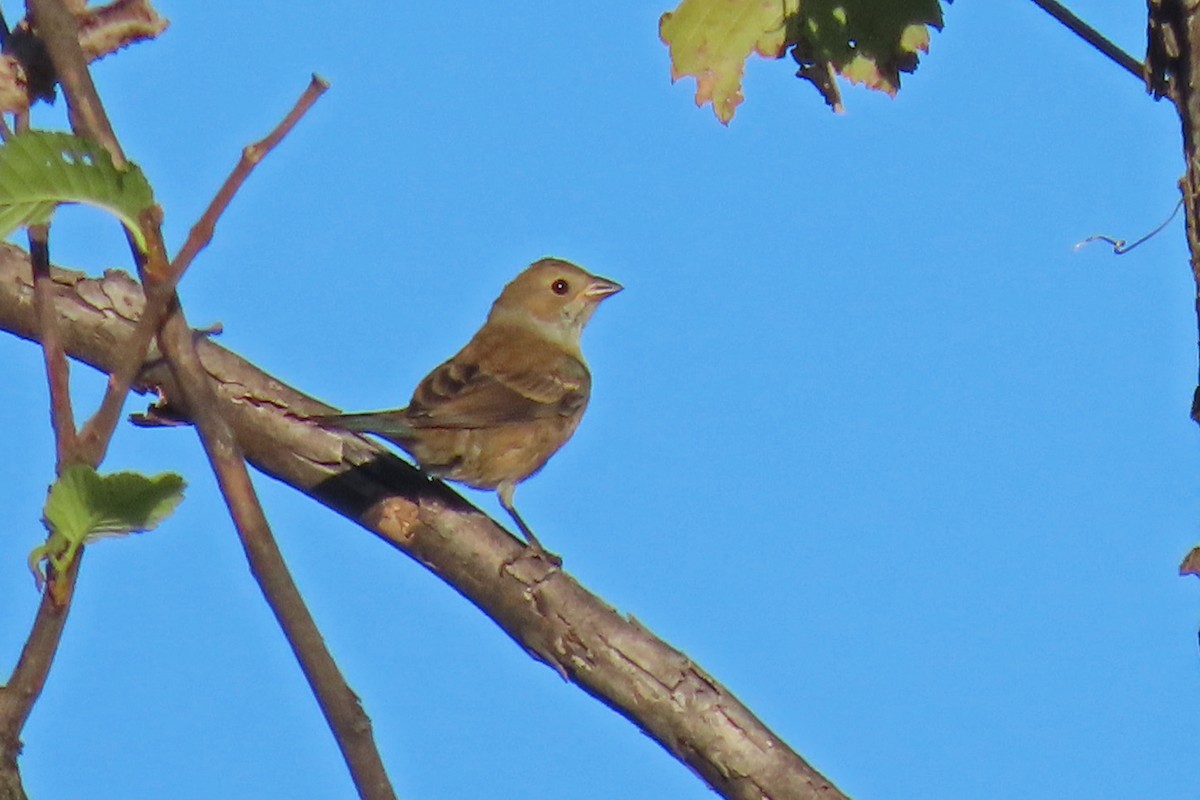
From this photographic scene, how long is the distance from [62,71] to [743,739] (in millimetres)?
2885

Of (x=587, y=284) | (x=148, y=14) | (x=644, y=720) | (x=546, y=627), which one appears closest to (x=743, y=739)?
(x=644, y=720)

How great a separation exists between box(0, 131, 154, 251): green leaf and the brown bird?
358 cm

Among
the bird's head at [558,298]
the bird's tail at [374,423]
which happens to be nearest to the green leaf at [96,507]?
the bird's tail at [374,423]

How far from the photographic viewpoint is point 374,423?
18.3ft

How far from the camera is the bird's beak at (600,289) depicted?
7.83 m

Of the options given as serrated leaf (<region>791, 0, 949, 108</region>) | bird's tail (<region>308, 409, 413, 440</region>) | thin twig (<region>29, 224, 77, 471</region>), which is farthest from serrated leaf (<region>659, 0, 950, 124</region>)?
thin twig (<region>29, 224, 77, 471</region>)

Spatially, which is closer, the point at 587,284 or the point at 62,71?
the point at 62,71

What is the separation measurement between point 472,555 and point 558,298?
10.2ft

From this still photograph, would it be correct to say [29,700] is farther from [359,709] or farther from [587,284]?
[587,284]

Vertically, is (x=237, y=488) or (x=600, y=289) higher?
(x=600, y=289)

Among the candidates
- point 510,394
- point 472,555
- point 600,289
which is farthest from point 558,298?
point 472,555

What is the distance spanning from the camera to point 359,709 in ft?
5.44

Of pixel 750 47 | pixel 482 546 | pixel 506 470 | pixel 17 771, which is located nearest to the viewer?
pixel 17 771

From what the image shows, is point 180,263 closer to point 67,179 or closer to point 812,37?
point 67,179
